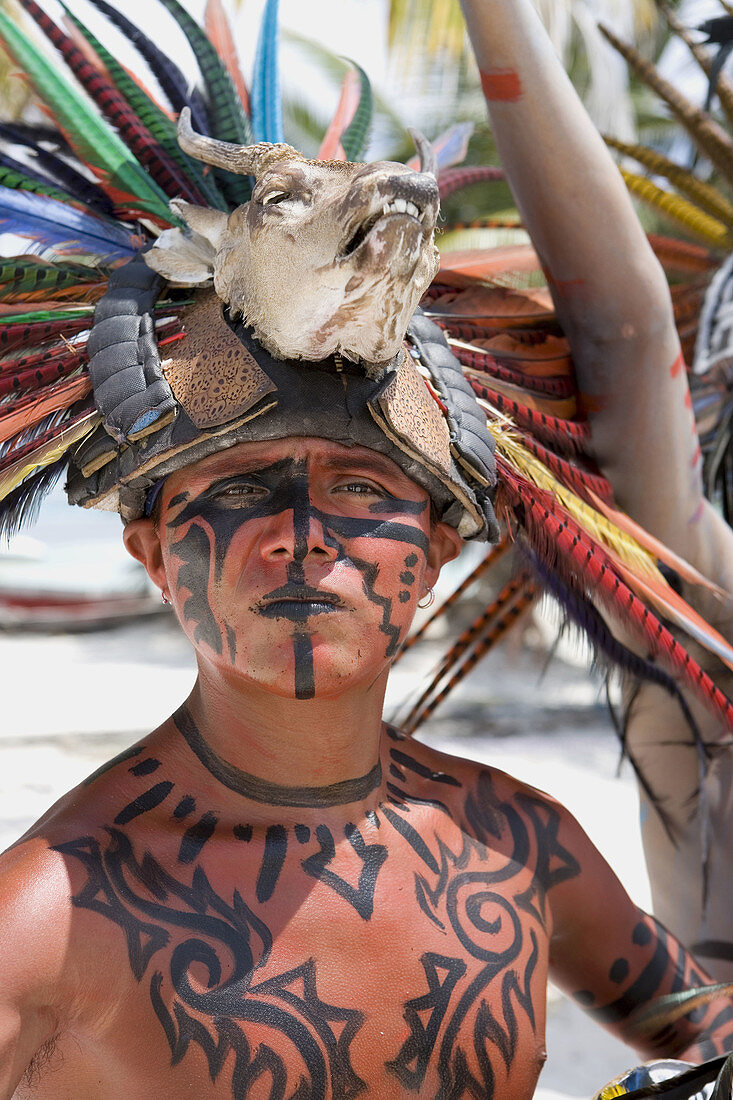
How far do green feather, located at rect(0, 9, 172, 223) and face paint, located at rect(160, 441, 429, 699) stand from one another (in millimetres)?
663

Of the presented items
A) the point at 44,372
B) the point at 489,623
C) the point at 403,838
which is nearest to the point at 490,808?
the point at 403,838

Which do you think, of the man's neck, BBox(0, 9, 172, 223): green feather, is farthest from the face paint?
BBox(0, 9, 172, 223): green feather

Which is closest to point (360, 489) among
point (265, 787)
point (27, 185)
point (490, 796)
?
point (265, 787)

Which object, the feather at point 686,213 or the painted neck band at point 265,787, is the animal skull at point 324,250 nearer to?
the painted neck band at point 265,787

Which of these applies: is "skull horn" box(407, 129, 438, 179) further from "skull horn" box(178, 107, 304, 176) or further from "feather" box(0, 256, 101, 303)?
"feather" box(0, 256, 101, 303)

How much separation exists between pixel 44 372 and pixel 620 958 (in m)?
1.37

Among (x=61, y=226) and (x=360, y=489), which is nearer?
(x=360, y=489)

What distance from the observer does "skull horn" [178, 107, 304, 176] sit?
5.08 ft

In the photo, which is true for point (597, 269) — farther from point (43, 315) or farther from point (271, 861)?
point (271, 861)

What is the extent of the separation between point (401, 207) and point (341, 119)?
3.53 feet

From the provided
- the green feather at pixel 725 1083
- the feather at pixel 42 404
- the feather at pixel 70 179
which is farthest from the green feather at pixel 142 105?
the green feather at pixel 725 1083

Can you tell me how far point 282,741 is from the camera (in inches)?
65.3

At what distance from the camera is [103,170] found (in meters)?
2.02

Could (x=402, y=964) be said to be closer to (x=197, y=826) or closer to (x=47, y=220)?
(x=197, y=826)
